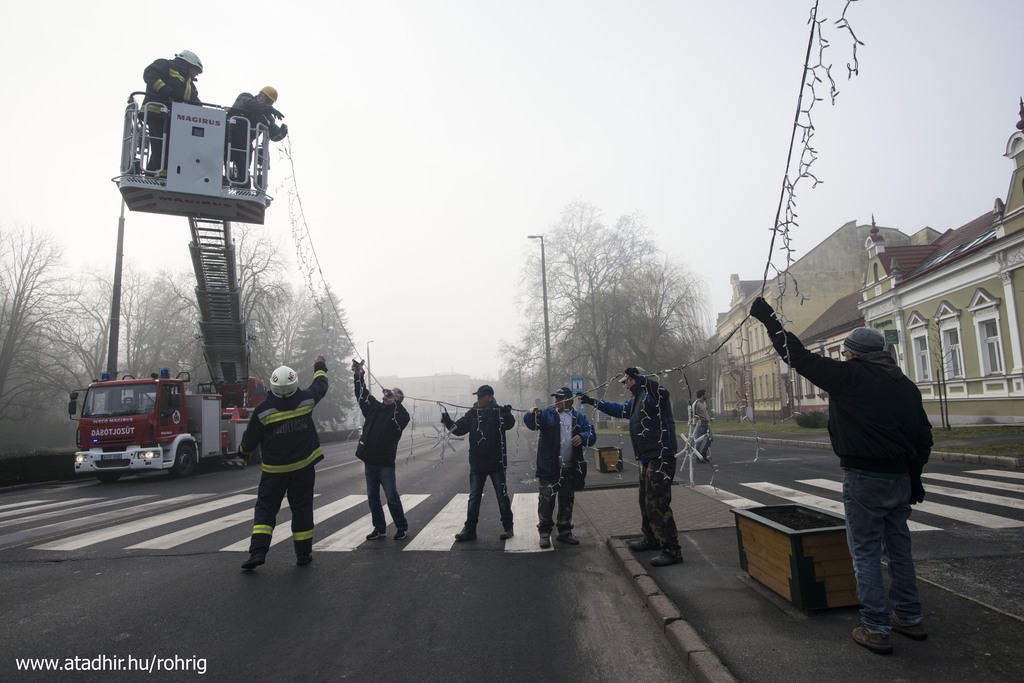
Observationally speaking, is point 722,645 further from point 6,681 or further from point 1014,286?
point 1014,286

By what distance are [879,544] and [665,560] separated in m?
2.25

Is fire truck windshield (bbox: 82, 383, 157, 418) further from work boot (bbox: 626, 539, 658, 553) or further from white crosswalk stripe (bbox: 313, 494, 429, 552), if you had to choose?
work boot (bbox: 626, 539, 658, 553)

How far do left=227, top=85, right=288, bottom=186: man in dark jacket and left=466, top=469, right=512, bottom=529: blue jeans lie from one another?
7.22 metres

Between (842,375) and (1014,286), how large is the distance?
22.6 m

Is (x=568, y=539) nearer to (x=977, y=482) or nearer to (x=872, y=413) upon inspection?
(x=872, y=413)

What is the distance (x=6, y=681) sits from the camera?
3.53 m

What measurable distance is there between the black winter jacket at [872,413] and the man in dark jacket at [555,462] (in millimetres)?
3542

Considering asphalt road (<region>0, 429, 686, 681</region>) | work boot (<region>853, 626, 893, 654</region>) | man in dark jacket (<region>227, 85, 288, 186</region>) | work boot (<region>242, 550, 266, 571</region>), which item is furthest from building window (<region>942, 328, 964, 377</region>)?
work boot (<region>242, 550, 266, 571</region>)

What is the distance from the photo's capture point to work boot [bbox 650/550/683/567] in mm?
5539

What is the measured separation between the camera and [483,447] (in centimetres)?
702

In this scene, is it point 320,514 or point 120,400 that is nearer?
point 320,514

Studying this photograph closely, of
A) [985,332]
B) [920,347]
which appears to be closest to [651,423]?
[985,332]

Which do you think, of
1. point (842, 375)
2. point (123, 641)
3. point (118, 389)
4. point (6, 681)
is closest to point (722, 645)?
point (842, 375)

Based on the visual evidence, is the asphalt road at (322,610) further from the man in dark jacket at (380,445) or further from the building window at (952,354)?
the building window at (952,354)
